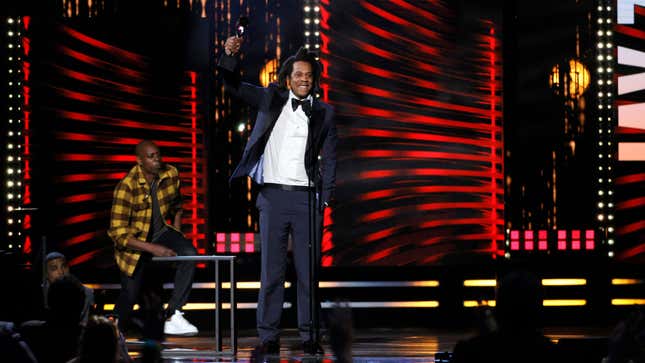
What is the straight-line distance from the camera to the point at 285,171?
6617mm

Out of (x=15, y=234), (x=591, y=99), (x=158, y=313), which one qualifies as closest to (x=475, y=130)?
(x=591, y=99)

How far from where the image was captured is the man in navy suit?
659 centimetres

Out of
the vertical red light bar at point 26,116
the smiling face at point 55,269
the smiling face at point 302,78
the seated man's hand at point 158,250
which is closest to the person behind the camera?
the smiling face at point 302,78

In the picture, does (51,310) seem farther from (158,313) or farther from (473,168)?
(473,168)

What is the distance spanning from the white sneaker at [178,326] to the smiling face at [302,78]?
252 cm

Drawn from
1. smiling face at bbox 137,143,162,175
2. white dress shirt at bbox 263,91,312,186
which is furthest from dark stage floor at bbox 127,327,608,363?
smiling face at bbox 137,143,162,175

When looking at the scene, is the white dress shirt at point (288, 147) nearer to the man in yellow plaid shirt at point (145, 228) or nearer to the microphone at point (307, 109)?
the microphone at point (307, 109)

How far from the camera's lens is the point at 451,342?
7754 millimetres

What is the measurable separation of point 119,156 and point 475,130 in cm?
293

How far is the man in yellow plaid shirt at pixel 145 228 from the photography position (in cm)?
769

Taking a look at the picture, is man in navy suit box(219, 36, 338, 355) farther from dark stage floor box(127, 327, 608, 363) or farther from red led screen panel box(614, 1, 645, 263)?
red led screen panel box(614, 1, 645, 263)

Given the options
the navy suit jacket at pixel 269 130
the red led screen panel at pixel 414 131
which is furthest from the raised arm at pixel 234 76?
the red led screen panel at pixel 414 131

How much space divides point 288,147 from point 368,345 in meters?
1.61

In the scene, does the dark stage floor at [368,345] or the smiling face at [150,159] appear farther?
the smiling face at [150,159]
